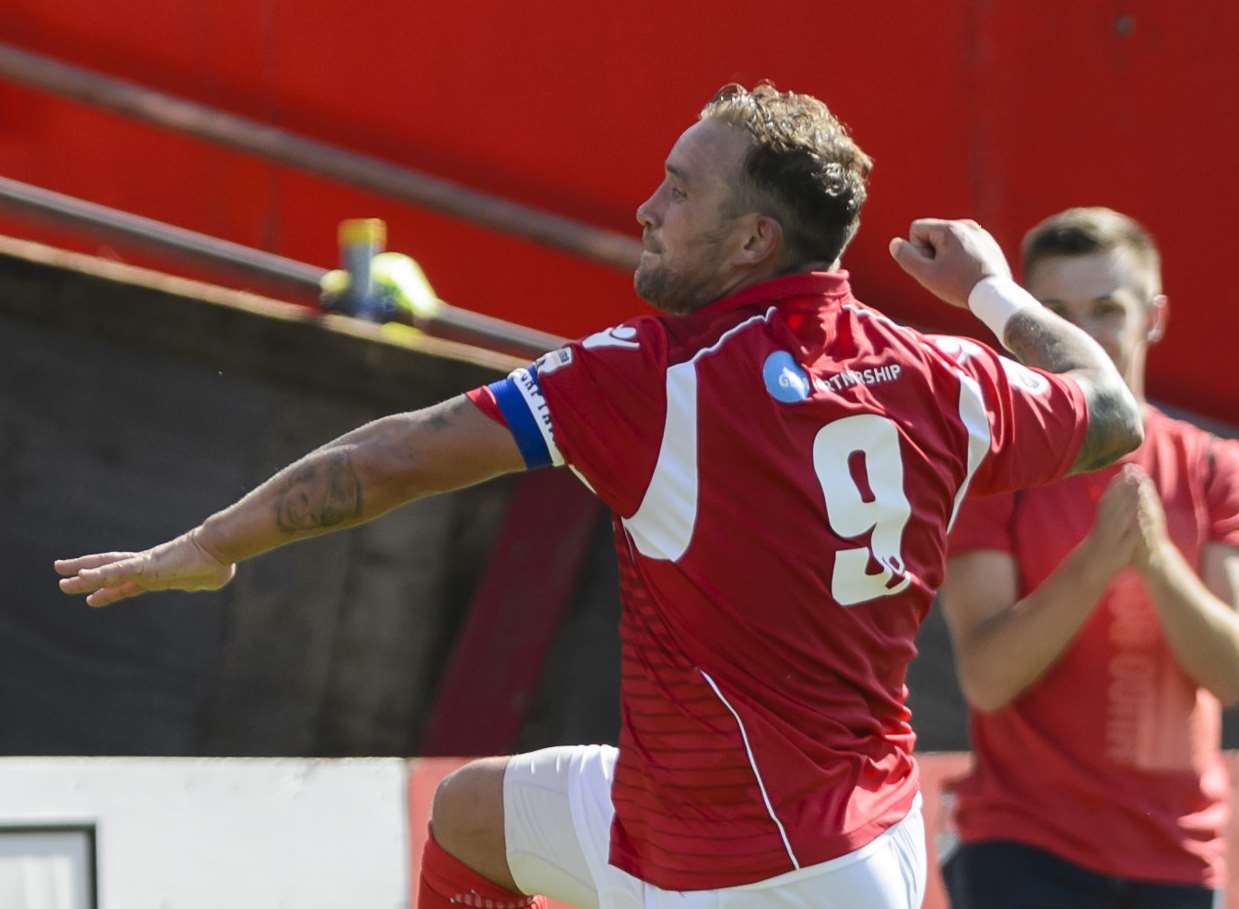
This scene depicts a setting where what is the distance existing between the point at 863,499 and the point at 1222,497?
1227 mm

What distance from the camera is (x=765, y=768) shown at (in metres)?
2.81

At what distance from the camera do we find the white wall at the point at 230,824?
3447 mm

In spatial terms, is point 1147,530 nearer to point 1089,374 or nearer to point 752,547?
point 1089,374

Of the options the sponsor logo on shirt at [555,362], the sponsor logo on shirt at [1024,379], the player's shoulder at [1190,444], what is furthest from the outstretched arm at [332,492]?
the player's shoulder at [1190,444]

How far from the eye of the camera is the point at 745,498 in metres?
2.81

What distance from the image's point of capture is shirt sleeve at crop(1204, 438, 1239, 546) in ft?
12.4

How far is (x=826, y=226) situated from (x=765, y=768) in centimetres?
81

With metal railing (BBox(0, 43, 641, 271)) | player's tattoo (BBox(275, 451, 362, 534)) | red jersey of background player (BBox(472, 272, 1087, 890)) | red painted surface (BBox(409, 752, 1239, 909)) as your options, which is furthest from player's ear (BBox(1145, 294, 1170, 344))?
metal railing (BBox(0, 43, 641, 271))

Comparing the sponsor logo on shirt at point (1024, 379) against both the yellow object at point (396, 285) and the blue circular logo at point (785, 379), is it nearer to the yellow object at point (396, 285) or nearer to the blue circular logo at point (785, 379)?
the blue circular logo at point (785, 379)

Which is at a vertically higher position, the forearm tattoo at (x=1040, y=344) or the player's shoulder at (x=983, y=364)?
the forearm tattoo at (x=1040, y=344)

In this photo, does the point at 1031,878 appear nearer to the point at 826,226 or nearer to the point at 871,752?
the point at 871,752

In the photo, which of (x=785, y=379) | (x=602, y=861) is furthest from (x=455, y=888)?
(x=785, y=379)

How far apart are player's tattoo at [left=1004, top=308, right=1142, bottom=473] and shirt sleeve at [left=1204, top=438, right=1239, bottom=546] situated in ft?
1.99

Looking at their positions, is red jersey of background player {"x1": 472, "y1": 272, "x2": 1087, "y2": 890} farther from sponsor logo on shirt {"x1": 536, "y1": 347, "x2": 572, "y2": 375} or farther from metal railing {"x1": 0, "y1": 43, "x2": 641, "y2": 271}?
metal railing {"x1": 0, "y1": 43, "x2": 641, "y2": 271}
